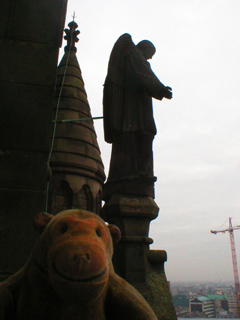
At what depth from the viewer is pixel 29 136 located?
3805 millimetres

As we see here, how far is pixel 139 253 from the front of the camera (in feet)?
13.4

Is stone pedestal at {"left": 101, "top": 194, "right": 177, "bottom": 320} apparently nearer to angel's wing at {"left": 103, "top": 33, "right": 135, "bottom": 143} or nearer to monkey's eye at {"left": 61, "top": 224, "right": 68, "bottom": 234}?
angel's wing at {"left": 103, "top": 33, "right": 135, "bottom": 143}

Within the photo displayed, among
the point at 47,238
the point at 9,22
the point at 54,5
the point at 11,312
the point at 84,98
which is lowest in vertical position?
the point at 11,312

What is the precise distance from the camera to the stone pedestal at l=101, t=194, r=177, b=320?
378 centimetres

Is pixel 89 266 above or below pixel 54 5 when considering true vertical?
below

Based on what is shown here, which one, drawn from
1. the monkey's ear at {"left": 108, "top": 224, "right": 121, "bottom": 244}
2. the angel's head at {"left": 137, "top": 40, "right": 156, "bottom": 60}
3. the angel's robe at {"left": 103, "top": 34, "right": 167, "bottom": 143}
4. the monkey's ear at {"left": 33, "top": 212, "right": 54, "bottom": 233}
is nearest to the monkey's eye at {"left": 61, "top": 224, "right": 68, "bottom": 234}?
the monkey's ear at {"left": 33, "top": 212, "right": 54, "bottom": 233}

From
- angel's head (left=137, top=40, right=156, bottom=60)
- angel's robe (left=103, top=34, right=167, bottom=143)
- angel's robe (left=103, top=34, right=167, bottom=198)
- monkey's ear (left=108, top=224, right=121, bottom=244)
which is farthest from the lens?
angel's head (left=137, top=40, right=156, bottom=60)

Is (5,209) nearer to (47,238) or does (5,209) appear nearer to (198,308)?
(47,238)

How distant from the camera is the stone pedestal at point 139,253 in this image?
378cm

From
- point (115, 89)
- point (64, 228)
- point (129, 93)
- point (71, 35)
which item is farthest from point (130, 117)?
point (71, 35)

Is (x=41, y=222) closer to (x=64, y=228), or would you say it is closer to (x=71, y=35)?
(x=64, y=228)

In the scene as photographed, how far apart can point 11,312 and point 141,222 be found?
2656 mm

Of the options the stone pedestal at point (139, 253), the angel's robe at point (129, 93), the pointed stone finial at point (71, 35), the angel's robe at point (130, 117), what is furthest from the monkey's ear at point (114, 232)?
the pointed stone finial at point (71, 35)

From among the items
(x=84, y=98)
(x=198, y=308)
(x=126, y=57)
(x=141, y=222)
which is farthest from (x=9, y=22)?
(x=198, y=308)
